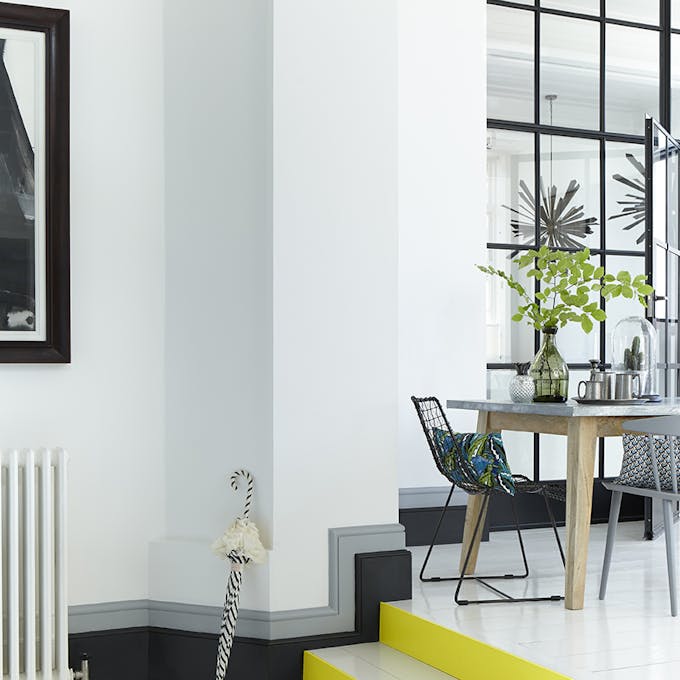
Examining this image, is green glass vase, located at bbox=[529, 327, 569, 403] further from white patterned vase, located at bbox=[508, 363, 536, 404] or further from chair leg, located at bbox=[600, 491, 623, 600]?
chair leg, located at bbox=[600, 491, 623, 600]

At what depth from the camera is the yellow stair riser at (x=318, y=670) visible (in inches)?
126

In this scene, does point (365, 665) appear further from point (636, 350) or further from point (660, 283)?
point (660, 283)

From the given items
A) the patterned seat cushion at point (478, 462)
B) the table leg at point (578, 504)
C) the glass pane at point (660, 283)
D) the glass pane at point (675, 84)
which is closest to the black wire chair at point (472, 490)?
the patterned seat cushion at point (478, 462)

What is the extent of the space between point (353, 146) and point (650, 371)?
1512mm

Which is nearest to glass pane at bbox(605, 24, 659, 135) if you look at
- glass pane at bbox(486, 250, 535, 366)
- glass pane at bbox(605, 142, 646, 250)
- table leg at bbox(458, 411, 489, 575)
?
glass pane at bbox(605, 142, 646, 250)

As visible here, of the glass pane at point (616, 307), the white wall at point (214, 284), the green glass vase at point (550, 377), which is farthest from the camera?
the glass pane at point (616, 307)

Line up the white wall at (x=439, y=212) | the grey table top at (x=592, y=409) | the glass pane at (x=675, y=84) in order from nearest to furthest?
the grey table top at (x=592, y=409) < the white wall at (x=439, y=212) < the glass pane at (x=675, y=84)

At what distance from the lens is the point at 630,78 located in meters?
5.63

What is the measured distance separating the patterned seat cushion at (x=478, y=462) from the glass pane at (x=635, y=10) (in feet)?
10.1

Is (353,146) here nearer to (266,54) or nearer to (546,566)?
(266,54)

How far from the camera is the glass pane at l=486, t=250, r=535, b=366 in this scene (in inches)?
201

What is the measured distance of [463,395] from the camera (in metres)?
4.81

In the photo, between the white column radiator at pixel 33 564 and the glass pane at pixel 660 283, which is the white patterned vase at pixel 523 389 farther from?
the white column radiator at pixel 33 564

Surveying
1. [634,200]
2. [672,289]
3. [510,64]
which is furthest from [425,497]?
[510,64]
